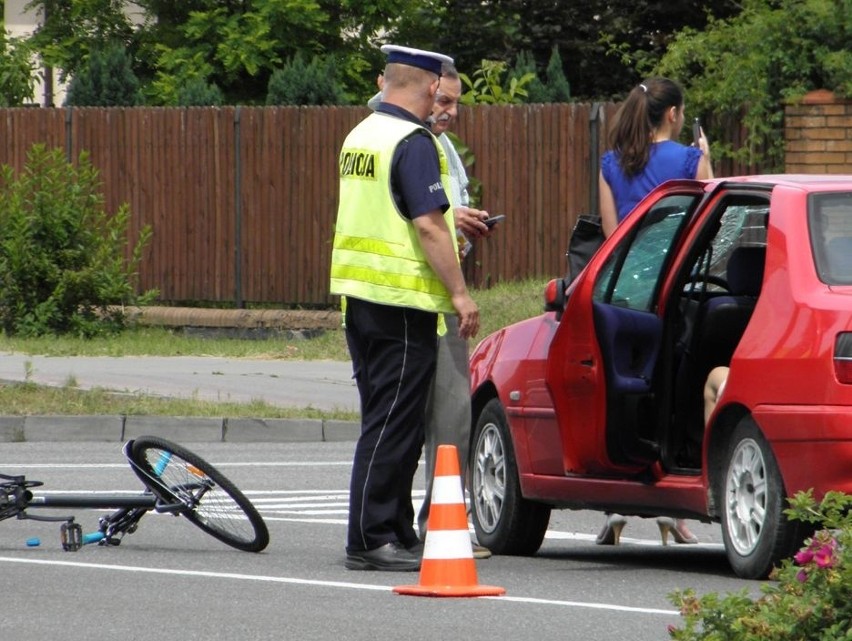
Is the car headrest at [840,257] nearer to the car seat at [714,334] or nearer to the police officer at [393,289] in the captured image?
the car seat at [714,334]

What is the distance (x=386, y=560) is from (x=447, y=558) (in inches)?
26.9

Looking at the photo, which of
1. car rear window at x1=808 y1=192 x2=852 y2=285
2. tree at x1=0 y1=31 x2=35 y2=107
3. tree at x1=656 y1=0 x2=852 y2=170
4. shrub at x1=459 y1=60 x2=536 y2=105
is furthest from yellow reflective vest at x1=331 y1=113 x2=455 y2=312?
tree at x1=0 y1=31 x2=35 y2=107

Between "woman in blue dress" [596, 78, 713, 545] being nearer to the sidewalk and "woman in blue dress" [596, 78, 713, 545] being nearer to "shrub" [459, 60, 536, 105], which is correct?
the sidewalk

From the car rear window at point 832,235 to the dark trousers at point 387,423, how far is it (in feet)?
4.91

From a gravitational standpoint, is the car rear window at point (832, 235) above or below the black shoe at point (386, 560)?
above

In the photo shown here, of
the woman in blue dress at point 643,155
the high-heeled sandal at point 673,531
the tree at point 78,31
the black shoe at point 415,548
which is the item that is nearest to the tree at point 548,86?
the tree at point 78,31

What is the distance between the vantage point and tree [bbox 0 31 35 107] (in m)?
34.6

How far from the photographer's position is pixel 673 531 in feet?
29.4

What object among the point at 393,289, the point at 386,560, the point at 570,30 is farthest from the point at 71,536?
the point at 570,30

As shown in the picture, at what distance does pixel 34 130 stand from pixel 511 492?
15528 millimetres

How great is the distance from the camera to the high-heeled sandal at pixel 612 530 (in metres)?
9.03

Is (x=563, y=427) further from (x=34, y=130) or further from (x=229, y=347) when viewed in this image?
(x=34, y=130)

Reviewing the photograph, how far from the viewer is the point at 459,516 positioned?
7.27m

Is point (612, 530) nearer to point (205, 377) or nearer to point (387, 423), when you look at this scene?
point (387, 423)
